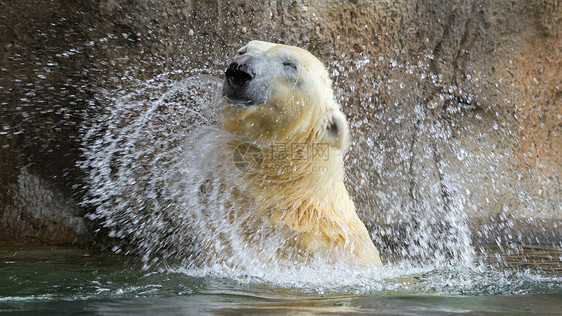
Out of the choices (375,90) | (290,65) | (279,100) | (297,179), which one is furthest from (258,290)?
(375,90)

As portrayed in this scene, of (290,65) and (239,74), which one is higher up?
(290,65)

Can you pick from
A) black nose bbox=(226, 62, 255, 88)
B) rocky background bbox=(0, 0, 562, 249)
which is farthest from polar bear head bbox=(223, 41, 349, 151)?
rocky background bbox=(0, 0, 562, 249)

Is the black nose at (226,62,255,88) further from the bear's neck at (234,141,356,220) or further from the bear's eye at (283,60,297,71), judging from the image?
the bear's neck at (234,141,356,220)

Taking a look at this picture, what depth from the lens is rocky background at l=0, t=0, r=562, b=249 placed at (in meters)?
4.19

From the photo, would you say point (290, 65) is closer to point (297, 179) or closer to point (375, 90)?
point (297, 179)

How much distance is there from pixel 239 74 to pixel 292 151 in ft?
1.74

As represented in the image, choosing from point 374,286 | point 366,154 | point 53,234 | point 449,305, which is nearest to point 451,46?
point 366,154

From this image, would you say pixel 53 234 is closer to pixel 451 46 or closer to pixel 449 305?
pixel 449 305

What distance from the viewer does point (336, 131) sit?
3.28 metres

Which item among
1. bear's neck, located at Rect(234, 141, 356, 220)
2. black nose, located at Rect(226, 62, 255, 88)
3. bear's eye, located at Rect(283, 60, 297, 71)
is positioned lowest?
bear's neck, located at Rect(234, 141, 356, 220)

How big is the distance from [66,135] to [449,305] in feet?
10.3

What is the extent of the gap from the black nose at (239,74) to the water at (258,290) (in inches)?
38.6

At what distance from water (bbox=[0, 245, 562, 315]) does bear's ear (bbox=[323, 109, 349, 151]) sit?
0.72 metres

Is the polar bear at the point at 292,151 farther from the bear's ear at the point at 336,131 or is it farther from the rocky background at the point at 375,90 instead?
the rocky background at the point at 375,90
